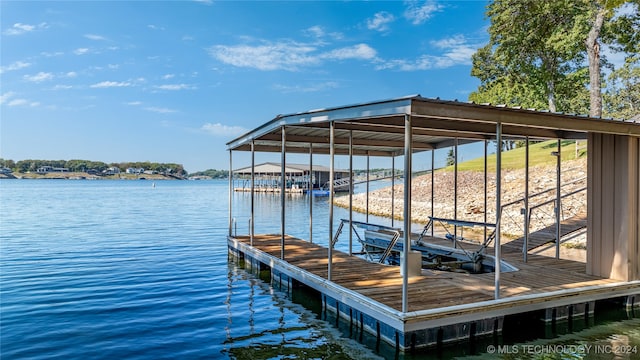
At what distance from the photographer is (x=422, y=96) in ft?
18.0

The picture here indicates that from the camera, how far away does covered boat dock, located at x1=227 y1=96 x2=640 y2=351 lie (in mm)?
5910

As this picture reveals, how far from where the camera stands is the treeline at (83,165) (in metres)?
141

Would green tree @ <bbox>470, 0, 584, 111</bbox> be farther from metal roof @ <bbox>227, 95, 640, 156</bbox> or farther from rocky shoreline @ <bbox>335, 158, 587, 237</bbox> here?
metal roof @ <bbox>227, 95, 640, 156</bbox>

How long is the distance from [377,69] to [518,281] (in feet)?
157

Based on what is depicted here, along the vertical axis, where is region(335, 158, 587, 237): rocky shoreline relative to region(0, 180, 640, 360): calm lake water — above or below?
above

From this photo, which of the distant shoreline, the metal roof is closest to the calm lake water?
the metal roof

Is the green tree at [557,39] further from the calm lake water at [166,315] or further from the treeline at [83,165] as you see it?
the treeline at [83,165]

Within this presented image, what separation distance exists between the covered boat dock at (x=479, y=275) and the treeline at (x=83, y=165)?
15844cm

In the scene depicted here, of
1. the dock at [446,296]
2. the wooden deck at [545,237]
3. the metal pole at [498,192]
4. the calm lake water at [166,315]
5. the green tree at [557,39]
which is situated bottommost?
the calm lake water at [166,315]

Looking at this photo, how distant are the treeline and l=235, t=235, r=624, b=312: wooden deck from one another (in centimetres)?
15912

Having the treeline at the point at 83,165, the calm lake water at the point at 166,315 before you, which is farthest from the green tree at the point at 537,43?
the treeline at the point at 83,165

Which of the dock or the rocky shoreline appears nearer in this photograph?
the dock

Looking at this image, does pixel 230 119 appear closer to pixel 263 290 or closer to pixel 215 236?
pixel 215 236

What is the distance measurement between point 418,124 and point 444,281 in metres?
2.78
